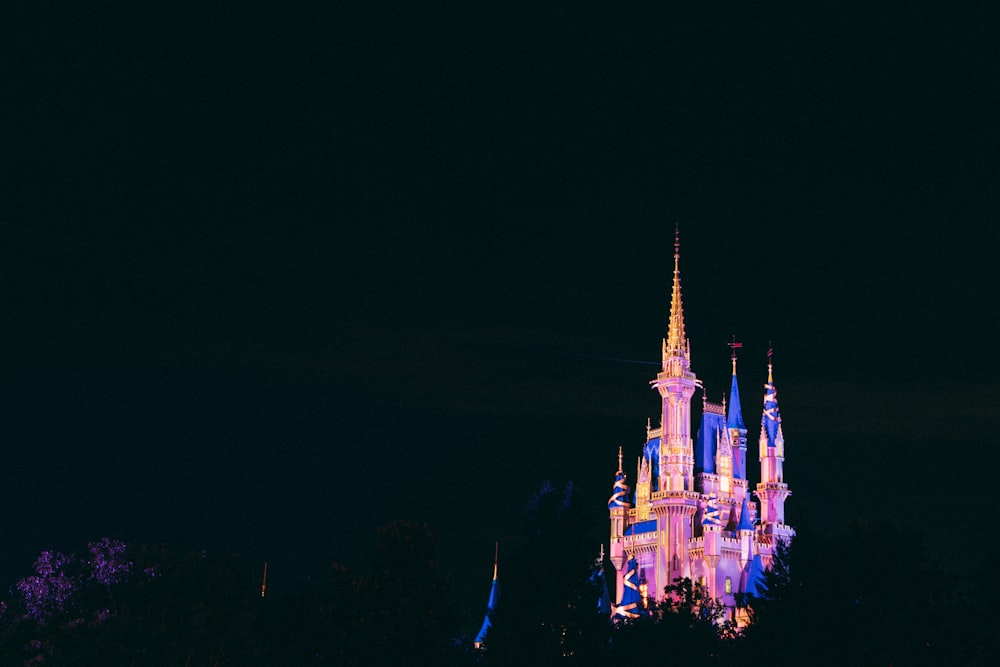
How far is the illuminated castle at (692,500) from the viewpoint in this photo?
12275cm

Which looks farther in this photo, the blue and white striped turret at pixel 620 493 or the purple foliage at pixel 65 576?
the blue and white striped turret at pixel 620 493

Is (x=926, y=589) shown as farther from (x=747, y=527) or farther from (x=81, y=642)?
(x=747, y=527)

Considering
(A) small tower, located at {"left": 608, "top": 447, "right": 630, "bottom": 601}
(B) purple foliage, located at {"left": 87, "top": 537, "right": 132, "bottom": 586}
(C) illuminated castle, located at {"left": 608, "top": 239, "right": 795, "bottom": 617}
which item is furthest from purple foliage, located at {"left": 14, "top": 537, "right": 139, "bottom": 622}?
(A) small tower, located at {"left": 608, "top": 447, "right": 630, "bottom": 601}

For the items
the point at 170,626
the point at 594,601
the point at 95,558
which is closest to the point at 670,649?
the point at 594,601

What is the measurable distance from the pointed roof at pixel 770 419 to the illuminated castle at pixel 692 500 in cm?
9

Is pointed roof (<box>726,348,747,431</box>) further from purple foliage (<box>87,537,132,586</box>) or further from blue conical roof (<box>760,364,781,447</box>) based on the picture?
purple foliage (<box>87,537,132,586</box>)

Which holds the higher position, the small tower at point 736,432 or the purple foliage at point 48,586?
the small tower at point 736,432

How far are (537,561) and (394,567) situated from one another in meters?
5.32

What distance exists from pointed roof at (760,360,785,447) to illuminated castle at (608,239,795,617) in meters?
0.09

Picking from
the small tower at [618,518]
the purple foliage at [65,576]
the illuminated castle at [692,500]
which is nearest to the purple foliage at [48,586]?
the purple foliage at [65,576]

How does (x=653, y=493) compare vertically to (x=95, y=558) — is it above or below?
above

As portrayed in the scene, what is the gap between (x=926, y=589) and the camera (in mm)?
49781

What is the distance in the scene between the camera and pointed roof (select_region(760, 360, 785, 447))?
13075cm

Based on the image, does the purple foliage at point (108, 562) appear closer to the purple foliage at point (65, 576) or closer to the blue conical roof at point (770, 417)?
the purple foliage at point (65, 576)
